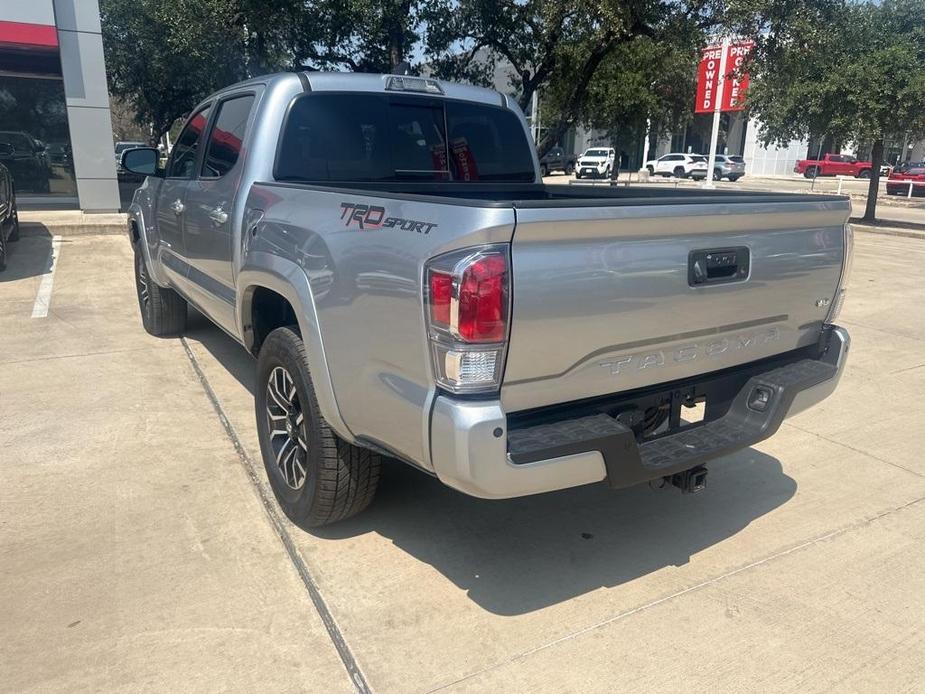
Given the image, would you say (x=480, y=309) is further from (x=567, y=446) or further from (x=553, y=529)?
(x=553, y=529)

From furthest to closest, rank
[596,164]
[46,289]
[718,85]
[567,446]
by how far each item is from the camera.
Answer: [596,164], [718,85], [46,289], [567,446]

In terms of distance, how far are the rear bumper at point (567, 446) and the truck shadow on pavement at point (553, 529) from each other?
0.66 metres

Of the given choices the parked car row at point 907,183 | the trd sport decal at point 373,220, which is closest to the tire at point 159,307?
the trd sport decal at point 373,220

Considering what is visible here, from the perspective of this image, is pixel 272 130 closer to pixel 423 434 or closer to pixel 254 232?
pixel 254 232

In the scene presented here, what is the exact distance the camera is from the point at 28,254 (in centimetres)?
1082

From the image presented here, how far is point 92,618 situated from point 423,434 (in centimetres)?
151

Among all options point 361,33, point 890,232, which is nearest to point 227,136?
point 361,33

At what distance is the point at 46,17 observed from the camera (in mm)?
12766

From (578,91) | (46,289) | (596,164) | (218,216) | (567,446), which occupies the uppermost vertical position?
(578,91)

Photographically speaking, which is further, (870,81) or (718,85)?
(718,85)

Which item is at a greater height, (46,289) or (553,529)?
(46,289)

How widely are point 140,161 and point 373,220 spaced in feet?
12.8

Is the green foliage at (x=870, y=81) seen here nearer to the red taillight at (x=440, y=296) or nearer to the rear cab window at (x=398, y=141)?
the rear cab window at (x=398, y=141)

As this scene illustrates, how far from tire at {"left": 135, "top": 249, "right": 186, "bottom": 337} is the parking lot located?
63.9 inches
